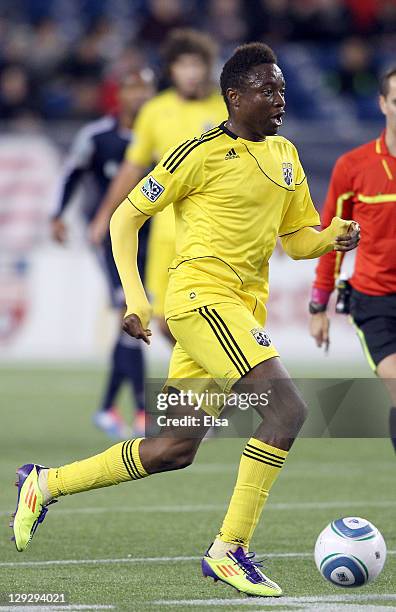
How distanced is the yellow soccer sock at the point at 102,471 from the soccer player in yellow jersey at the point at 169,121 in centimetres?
416

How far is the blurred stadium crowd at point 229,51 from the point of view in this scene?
766 inches

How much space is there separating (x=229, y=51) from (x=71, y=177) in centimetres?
962

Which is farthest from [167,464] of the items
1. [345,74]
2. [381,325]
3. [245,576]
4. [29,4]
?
[29,4]

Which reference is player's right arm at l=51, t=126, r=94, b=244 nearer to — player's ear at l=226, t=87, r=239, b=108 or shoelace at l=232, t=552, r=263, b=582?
player's ear at l=226, t=87, r=239, b=108

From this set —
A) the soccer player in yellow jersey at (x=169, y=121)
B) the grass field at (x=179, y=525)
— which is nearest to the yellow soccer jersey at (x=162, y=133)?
the soccer player in yellow jersey at (x=169, y=121)

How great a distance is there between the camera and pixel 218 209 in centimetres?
563

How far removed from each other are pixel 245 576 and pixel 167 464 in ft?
1.91

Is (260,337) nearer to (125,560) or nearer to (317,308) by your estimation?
(125,560)

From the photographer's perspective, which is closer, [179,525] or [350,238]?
[350,238]

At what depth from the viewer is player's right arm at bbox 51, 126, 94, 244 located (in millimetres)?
10852

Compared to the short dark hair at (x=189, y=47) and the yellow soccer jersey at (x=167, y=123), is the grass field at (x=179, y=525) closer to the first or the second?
the yellow soccer jersey at (x=167, y=123)

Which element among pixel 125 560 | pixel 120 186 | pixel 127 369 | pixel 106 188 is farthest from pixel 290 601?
pixel 106 188

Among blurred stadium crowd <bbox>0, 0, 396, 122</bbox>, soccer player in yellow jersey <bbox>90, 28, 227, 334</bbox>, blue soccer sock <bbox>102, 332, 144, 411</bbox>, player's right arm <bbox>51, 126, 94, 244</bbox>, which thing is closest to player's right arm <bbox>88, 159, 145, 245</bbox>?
soccer player in yellow jersey <bbox>90, 28, 227, 334</bbox>

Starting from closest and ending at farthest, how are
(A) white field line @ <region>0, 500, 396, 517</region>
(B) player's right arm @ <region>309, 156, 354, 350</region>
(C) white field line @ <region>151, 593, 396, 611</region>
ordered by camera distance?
(C) white field line @ <region>151, 593, 396, 611</region> < (B) player's right arm @ <region>309, 156, 354, 350</region> < (A) white field line @ <region>0, 500, 396, 517</region>
